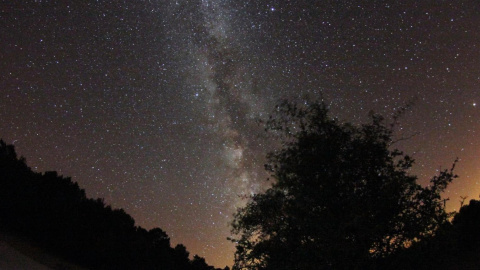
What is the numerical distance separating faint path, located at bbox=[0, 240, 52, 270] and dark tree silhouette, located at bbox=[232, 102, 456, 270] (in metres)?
5.45

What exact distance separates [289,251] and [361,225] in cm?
210

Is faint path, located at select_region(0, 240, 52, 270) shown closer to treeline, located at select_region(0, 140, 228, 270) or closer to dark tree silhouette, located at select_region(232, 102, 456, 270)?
treeline, located at select_region(0, 140, 228, 270)

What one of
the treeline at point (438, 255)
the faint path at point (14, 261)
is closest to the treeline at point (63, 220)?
the faint path at point (14, 261)

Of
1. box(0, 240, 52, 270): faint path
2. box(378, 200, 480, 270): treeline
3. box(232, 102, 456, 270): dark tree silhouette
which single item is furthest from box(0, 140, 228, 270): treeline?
box(378, 200, 480, 270): treeline

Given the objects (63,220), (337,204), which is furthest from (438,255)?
(63,220)

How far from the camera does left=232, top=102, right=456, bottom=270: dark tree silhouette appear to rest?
9.02 metres

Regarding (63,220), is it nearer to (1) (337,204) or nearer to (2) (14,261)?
(2) (14,261)

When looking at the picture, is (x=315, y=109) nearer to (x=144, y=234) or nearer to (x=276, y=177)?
(x=276, y=177)

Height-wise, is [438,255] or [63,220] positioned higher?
[438,255]

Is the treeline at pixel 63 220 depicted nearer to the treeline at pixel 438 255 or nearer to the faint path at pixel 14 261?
the faint path at pixel 14 261

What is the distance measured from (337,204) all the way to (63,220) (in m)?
7.52

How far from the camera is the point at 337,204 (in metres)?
9.40

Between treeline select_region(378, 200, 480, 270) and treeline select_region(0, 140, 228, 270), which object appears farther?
treeline select_region(0, 140, 228, 270)

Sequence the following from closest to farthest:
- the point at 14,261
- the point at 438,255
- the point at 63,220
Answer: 1. the point at 14,261
2. the point at 438,255
3. the point at 63,220
